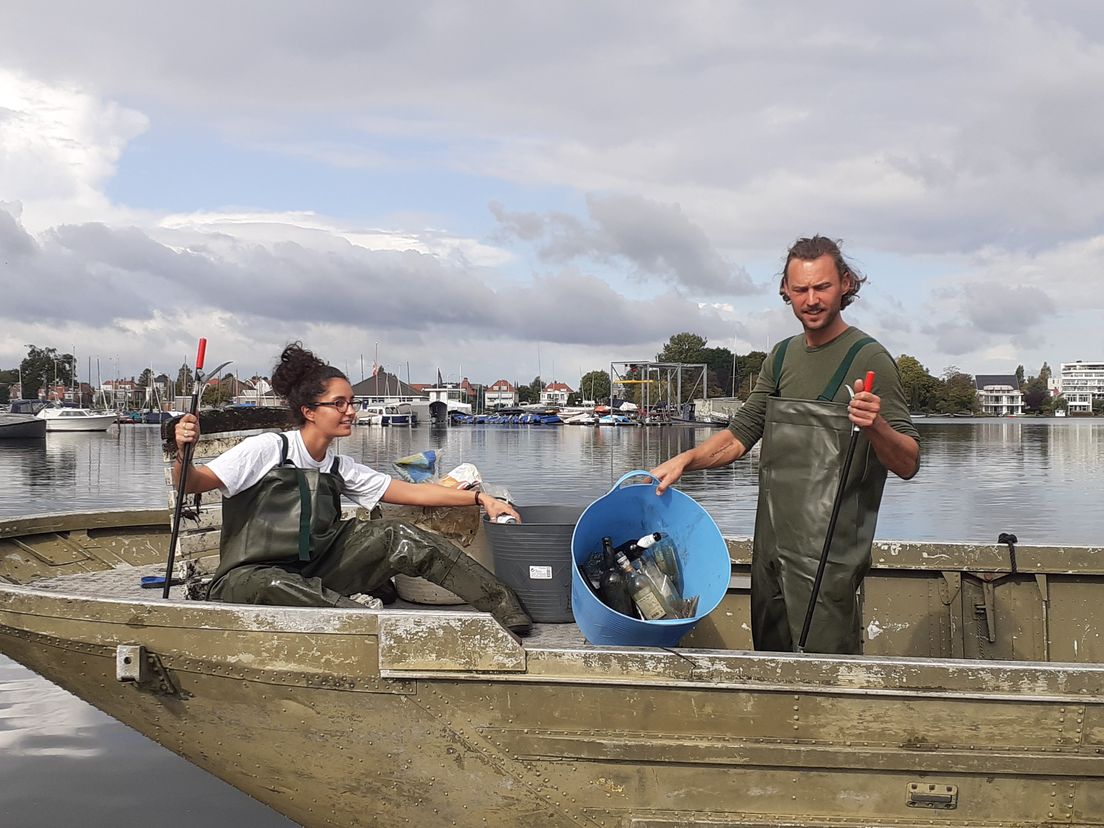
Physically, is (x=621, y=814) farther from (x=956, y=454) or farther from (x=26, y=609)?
(x=956, y=454)

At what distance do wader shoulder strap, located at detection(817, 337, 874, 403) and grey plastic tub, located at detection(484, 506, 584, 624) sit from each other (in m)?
1.50

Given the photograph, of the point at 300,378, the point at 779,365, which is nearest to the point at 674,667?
the point at 779,365

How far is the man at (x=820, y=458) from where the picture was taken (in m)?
3.75

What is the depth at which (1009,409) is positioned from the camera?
19325 cm

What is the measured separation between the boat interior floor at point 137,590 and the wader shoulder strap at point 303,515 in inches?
28.2

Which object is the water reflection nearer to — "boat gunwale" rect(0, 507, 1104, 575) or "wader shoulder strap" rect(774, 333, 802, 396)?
"boat gunwale" rect(0, 507, 1104, 575)

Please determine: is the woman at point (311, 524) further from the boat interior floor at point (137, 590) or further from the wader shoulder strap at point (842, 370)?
the wader shoulder strap at point (842, 370)

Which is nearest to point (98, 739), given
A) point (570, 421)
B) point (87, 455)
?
point (87, 455)

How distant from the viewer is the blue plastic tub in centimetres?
396

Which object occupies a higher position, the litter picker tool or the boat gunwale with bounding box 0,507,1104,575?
the litter picker tool

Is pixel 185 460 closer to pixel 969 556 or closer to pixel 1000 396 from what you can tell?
pixel 969 556

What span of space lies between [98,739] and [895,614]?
5830 millimetres

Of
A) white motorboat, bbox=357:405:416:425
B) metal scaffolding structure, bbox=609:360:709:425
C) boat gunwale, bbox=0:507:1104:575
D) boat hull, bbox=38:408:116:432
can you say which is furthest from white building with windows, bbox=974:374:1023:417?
boat gunwale, bbox=0:507:1104:575

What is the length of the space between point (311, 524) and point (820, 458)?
2.27 m
